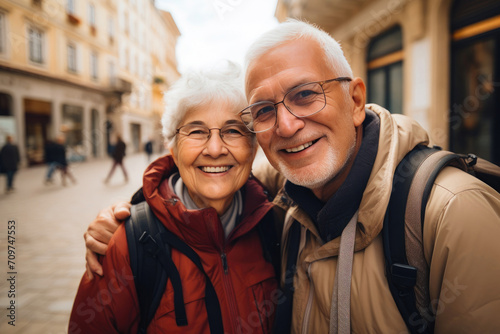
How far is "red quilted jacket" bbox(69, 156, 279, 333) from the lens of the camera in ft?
4.08

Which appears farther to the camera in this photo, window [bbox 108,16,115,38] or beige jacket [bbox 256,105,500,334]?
window [bbox 108,16,115,38]

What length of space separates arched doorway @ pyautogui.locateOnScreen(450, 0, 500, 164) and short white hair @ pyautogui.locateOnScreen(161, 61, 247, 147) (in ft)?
16.7

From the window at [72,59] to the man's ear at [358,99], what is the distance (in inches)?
690

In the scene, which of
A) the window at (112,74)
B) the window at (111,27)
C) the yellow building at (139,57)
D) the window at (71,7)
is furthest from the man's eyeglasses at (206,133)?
the window at (112,74)

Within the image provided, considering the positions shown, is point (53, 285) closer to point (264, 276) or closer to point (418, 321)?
point (264, 276)

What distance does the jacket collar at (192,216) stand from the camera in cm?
130

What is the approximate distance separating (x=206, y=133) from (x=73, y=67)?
1770cm

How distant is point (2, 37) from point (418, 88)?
1468 centimetres

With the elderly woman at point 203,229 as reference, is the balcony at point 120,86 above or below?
above

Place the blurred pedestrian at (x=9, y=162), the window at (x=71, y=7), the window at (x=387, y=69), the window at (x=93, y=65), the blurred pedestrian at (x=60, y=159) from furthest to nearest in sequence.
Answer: the window at (x=93, y=65) → the window at (x=71, y=7) → the blurred pedestrian at (x=60, y=159) → the blurred pedestrian at (x=9, y=162) → the window at (x=387, y=69)

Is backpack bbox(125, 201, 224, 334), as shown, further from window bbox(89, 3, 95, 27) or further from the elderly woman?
window bbox(89, 3, 95, 27)

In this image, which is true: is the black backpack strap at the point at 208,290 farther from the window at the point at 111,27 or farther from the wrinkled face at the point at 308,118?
the window at the point at 111,27

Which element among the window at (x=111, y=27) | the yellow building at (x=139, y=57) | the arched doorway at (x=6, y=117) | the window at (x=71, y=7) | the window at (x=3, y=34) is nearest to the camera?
the window at (x=3, y=34)

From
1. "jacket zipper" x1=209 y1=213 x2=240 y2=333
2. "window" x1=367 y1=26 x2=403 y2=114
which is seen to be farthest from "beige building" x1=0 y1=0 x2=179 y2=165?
"jacket zipper" x1=209 y1=213 x2=240 y2=333
